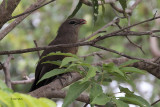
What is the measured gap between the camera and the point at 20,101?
51.4 inches

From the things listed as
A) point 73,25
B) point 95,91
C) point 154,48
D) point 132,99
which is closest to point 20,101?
point 95,91

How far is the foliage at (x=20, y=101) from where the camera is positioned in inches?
49.7

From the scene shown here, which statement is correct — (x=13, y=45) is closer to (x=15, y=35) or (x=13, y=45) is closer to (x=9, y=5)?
(x=15, y=35)

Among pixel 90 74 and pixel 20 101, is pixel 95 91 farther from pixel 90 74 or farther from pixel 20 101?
pixel 20 101

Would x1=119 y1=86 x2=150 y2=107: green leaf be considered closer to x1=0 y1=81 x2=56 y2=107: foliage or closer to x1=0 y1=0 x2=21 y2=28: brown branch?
x1=0 y1=81 x2=56 y2=107: foliage

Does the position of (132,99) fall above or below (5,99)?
below

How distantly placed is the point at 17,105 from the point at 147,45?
25.1 ft

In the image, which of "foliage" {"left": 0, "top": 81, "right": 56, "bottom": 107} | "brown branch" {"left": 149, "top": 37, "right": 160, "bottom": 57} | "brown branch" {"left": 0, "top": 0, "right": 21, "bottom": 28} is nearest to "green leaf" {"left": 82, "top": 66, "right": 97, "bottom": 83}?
"foliage" {"left": 0, "top": 81, "right": 56, "bottom": 107}

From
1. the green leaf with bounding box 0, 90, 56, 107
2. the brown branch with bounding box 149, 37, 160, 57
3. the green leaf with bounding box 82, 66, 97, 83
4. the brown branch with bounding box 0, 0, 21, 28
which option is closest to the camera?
the green leaf with bounding box 0, 90, 56, 107

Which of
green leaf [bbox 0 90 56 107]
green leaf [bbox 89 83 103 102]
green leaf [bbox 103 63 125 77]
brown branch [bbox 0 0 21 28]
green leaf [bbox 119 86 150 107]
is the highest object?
brown branch [bbox 0 0 21 28]

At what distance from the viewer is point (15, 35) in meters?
7.92

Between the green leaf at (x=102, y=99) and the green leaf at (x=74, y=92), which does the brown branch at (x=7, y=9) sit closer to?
the green leaf at (x=74, y=92)

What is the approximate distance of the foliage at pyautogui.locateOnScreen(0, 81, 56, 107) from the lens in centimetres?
126

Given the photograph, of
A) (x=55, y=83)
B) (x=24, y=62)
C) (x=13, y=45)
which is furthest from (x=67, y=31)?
(x=13, y=45)
